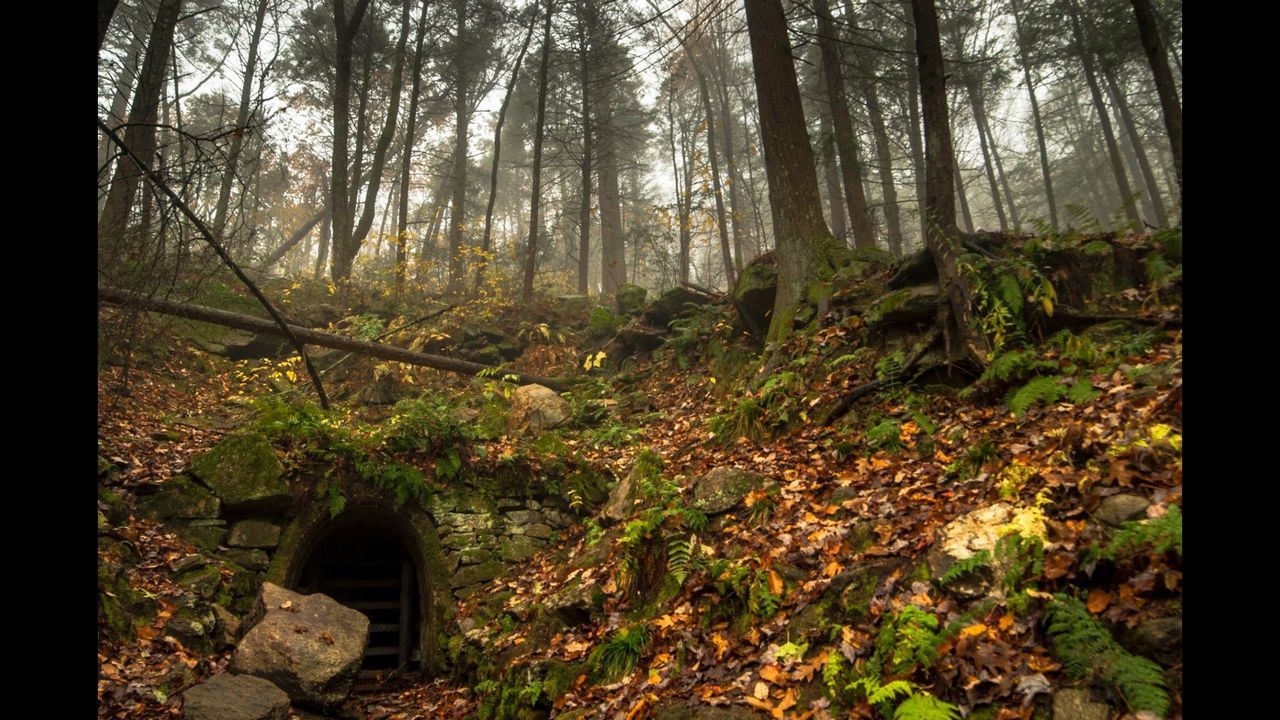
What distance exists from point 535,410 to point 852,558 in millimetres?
6966

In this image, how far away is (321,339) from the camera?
33.6 feet

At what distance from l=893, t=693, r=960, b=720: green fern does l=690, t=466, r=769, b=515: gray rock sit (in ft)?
9.16

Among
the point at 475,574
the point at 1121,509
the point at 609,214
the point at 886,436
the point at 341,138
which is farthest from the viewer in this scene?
the point at 609,214

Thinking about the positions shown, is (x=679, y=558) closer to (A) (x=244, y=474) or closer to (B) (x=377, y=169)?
(A) (x=244, y=474)

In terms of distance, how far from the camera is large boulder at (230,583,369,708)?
19.1ft

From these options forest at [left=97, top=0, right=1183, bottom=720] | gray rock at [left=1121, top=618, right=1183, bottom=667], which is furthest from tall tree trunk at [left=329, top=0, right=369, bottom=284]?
gray rock at [left=1121, top=618, right=1183, bottom=667]

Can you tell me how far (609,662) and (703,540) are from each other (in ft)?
4.27

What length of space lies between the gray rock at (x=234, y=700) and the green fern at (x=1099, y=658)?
571cm

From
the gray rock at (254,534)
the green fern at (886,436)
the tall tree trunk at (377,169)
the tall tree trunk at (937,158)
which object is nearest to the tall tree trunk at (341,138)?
the tall tree trunk at (377,169)

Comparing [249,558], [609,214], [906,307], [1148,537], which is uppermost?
[609,214]

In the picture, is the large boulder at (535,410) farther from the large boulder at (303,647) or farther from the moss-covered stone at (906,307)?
the moss-covered stone at (906,307)

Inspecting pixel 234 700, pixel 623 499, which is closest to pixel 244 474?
pixel 234 700
